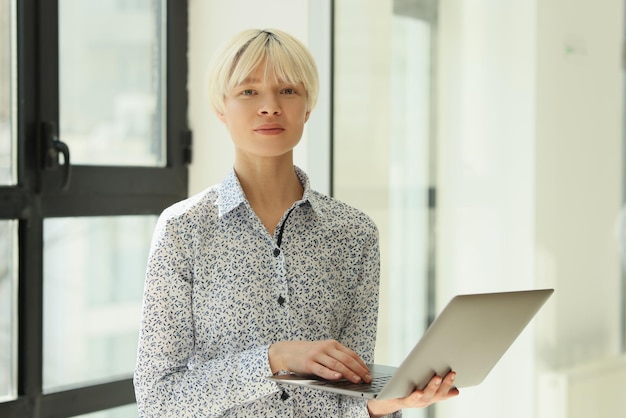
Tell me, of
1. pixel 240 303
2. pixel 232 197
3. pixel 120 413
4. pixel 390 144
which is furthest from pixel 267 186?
pixel 120 413

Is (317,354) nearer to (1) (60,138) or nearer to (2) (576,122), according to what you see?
(2) (576,122)

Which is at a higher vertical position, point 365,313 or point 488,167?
point 488,167

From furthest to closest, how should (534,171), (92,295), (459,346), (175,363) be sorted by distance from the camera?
(92,295) < (534,171) < (175,363) < (459,346)

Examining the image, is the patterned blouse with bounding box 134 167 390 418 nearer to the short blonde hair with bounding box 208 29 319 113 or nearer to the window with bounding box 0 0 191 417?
A: the short blonde hair with bounding box 208 29 319 113

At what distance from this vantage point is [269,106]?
4.79 feet

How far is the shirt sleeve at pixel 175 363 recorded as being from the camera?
1.40 meters

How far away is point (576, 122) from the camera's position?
6.12ft

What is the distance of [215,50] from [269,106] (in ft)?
4.04

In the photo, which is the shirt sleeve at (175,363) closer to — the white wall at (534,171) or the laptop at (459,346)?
the laptop at (459,346)

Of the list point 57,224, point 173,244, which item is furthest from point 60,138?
point 173,244

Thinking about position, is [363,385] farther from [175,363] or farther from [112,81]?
[112,81]

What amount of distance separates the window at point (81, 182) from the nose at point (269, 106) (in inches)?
36.9

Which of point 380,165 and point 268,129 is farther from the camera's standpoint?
point 380,165

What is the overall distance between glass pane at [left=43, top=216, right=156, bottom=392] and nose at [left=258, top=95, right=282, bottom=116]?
105 centimetres
